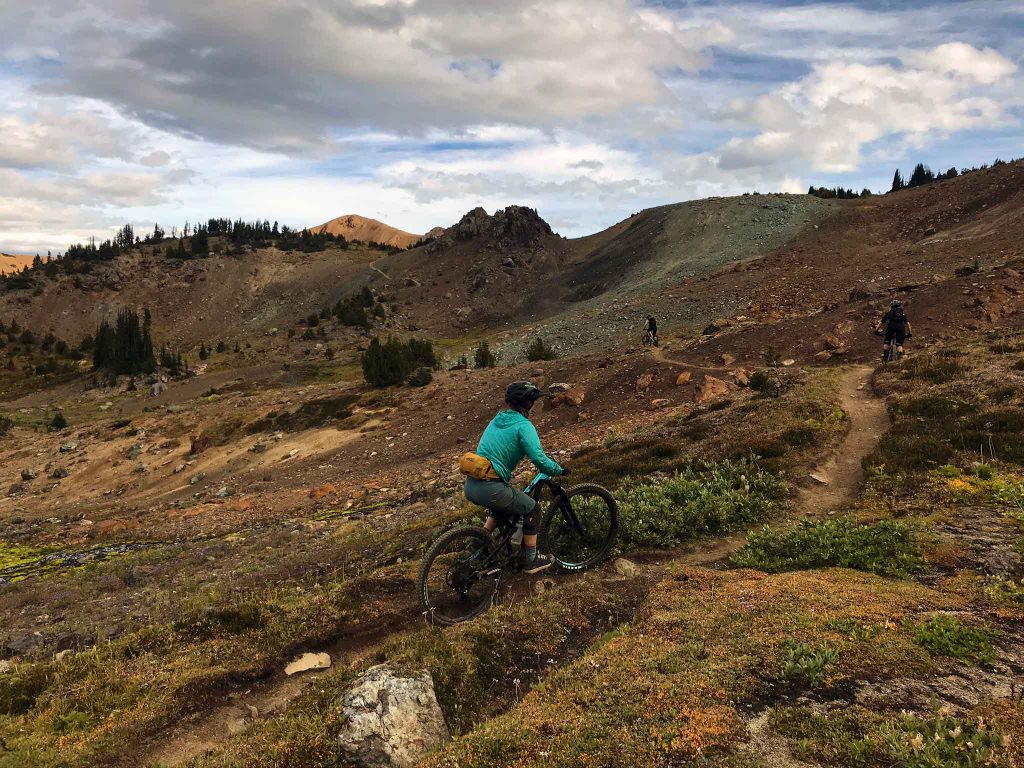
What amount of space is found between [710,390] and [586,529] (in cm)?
1440

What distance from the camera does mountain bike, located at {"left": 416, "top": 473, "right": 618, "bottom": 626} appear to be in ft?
23.0

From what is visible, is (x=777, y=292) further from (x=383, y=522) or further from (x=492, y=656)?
(x=492, y=656)

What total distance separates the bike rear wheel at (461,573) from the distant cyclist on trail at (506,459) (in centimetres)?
48

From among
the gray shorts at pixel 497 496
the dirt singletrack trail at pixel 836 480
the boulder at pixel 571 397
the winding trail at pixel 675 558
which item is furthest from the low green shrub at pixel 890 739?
the boulder at pixel 571 397

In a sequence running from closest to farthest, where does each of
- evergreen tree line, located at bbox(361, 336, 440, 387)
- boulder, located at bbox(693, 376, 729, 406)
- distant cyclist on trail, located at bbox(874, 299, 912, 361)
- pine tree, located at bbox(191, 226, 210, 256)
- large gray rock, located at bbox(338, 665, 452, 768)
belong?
large gray rock, located at bbox(338, 665, 452, 768)
distant cyclist on trail, located at bbox(874, 299, 912, 361)
boulder, located at bbox(693, 376, 729, 406)
evergreen tree line, located at bbox(361, 336, 440, 387)
pine tree, located at bbox(191, 226, 210, 256)

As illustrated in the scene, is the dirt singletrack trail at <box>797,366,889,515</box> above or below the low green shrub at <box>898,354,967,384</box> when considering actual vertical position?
below

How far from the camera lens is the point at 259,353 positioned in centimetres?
7488

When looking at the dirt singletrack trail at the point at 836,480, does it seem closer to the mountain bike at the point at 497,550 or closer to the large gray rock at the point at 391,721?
the mountain bike at the point at 497,550

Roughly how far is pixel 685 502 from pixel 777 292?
3571cm

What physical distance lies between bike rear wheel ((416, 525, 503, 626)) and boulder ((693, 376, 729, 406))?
1496 centimetres

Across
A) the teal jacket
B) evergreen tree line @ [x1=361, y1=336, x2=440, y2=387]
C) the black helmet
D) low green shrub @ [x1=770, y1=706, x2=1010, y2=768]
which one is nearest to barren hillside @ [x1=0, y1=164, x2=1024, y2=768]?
low green shrub @ [x1=770, y1=706, x2=1010, y2=768]

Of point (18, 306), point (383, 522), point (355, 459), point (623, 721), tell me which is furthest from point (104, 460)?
point (18, 306)

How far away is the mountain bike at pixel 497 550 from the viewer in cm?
702

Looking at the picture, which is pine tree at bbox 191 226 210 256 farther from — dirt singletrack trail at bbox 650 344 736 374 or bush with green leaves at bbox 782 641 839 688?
bush with green leaves at bbox 782 641 839 688
